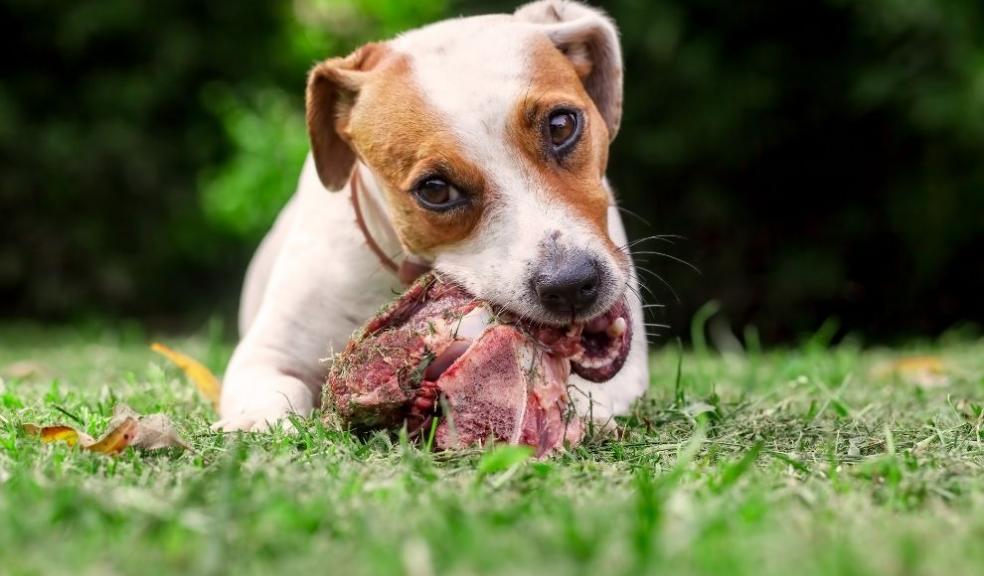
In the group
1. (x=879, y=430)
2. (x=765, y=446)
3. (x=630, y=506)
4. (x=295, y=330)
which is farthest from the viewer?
(x=295, y=330)

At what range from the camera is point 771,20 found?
8.35 m

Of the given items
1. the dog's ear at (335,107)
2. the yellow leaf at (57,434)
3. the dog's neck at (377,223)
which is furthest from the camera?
the dog's ear at (335,107)

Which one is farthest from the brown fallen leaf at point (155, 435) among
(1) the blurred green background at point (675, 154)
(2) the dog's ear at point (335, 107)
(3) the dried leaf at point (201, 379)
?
(1) the blurred green background at point (675, 154)

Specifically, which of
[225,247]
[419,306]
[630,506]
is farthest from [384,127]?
[225,247]

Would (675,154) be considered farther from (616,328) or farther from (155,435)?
(155,435)

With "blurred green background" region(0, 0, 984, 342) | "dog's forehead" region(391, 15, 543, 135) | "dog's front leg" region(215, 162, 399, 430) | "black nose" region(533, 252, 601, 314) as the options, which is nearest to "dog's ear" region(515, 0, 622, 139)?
"dog's forehead" region(391, 15, 543, 135)

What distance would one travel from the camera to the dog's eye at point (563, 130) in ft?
9.61

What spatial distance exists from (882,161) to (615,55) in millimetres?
5294

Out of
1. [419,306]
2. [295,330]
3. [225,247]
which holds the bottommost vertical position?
[225,247]

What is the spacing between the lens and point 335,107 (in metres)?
3.39

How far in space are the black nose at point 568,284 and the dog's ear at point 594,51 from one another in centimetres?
89

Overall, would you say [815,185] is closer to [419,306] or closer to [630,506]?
[419,306]

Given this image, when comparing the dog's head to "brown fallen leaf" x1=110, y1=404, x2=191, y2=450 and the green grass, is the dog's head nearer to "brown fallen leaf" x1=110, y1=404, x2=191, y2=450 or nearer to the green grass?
the green grass

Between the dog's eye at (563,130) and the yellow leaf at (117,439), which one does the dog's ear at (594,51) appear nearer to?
the dog's eye at (563,130)
